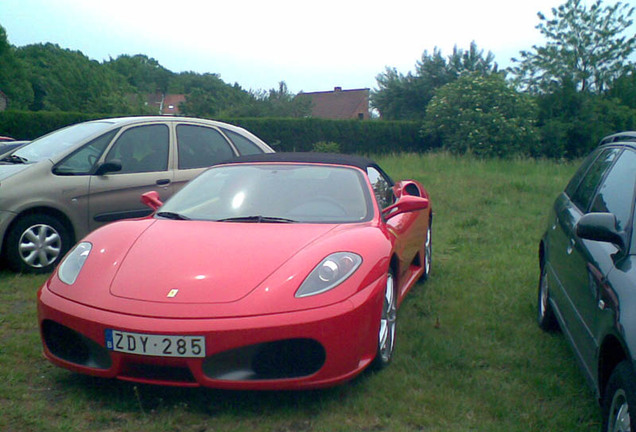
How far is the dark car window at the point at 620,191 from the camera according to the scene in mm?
3156

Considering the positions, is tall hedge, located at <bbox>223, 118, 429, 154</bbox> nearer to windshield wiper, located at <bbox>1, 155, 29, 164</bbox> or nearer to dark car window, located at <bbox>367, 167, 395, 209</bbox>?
windshield wiper, located at <bbox>1, 155, 29, 164</bbox>

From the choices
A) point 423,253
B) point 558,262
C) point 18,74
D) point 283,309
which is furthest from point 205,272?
point 18,74

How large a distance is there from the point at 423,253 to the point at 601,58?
41.5 m

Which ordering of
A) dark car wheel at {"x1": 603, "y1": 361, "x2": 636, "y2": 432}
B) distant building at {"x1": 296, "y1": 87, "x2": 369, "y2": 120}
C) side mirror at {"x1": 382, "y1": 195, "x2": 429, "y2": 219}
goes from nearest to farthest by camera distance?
1. dark car wheel at {"x1": 603, "y1": 361, "x2": 636, "y2": 432}
2. side mirror at {"x1": 382, "y1": 195, "x2": 429, "y2": 219}
3. distant building at {"x1": 296, "y1": 87, "x2": 369, "y2": 120}

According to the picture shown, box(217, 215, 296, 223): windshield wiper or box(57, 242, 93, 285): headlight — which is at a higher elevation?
box(217, 215, 296, 223): windshield wiper

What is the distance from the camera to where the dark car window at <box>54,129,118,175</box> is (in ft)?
20.3

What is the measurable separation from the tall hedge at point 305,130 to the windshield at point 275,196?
1986 cm

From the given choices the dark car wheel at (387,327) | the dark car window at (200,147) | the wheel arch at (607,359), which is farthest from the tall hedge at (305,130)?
the wheel arch at (607,359)

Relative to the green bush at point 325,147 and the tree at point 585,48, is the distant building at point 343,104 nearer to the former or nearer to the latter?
the tree at point 585,48

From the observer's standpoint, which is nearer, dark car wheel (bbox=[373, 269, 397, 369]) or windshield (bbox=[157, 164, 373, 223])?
dark car wheel (bbox=[373, 269, 397, 369])

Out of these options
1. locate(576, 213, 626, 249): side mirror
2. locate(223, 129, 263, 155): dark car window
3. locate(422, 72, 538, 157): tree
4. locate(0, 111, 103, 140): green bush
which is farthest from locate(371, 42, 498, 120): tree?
locate(576, 213, 626, 249): side mirror

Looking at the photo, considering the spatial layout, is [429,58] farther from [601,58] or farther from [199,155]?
[199,155]

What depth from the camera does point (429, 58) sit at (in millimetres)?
44938

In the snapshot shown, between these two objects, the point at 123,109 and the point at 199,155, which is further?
the point at 123,109
